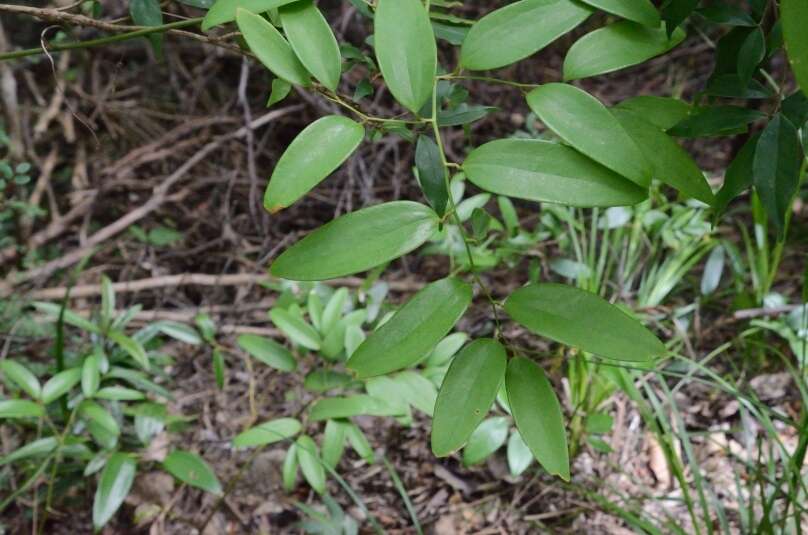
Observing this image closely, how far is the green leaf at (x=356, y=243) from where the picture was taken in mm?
438

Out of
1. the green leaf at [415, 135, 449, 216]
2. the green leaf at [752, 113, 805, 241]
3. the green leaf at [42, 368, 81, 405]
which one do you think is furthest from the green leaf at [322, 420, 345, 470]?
the green leaf at [752, 113, 805, 241]

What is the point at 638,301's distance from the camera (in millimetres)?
1424

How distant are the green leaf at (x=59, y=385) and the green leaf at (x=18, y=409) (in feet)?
0.08

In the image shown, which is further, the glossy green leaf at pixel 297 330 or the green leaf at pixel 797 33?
the glossy green leaf at pixel 297 330

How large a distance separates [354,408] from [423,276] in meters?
0.75

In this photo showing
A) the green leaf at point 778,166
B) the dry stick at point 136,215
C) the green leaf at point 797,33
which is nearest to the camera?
the green leaf at point 797,33

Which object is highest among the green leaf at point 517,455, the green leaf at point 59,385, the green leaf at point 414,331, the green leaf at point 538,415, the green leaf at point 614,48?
the green leaf at point 614,48

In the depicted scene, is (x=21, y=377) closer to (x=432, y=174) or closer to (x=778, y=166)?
(x=432, y=174)

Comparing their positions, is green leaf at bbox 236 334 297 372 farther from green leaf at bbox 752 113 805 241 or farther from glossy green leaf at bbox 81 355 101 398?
green leaf at bbox 752 113 805 241

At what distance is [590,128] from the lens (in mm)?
448

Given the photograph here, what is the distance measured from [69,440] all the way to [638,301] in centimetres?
108

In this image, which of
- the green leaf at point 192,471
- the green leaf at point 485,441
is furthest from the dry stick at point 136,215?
the green leaf at point 485,441

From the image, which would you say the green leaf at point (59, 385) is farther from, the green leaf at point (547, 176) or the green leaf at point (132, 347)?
the green leaf at point (547, 176)

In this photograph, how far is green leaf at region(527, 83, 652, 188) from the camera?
1.40 ft
